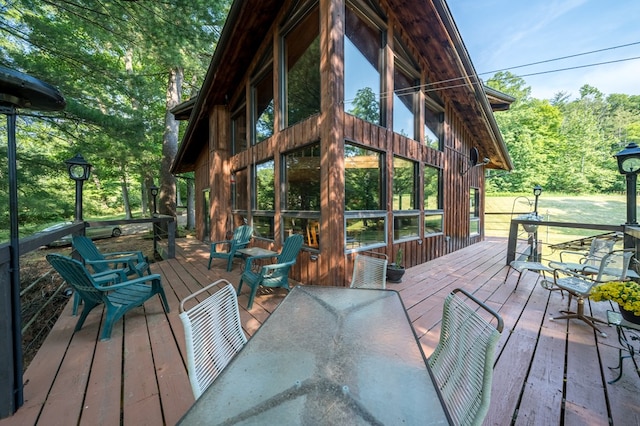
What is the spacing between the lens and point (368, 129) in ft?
12.7

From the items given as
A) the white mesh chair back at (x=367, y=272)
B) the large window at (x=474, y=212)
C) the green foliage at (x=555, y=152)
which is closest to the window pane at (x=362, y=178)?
the white mesh chair back at (x=367, y=272)

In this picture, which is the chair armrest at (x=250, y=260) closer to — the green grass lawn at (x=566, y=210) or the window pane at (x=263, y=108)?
the window pane at (x=263, y=108)

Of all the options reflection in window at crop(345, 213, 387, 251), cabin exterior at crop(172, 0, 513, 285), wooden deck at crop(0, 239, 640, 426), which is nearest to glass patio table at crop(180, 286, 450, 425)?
wooden deck at crop(0, 239, 640, 426)

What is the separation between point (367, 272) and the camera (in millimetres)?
2529

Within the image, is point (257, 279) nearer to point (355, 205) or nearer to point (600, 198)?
point (355, 205)

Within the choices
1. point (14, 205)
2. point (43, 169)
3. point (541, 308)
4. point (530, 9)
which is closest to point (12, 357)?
point (14, 205)

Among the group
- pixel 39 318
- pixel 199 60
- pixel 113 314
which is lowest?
pixel 39 318

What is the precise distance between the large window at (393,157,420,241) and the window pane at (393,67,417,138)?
0.64 metres

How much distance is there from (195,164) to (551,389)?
11354 mm

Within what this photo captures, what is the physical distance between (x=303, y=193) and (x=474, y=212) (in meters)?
6.67

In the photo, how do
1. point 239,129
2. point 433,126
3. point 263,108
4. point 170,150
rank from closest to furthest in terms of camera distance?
point 263,108 < point 433,126 < point 239,129 < point 170,150

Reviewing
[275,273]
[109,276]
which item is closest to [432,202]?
[275,273]

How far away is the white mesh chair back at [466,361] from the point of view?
35.5 inches

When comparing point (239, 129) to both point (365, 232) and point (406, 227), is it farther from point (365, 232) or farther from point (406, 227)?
point (406, 227)
